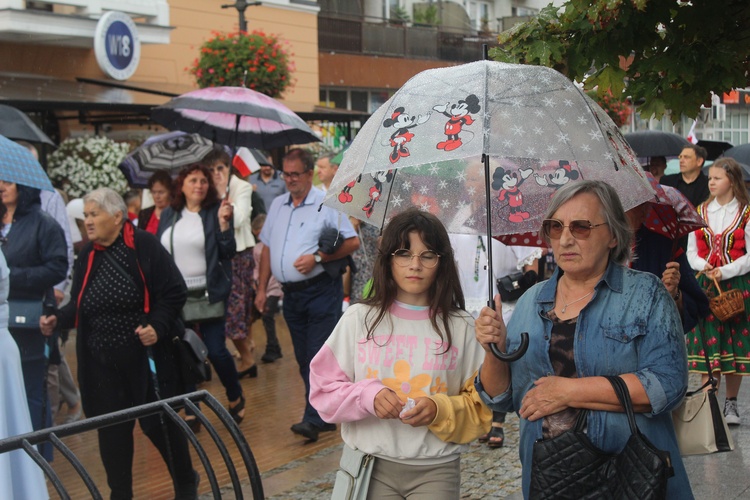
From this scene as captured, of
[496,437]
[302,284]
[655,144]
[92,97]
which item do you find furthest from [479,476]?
[92,97]

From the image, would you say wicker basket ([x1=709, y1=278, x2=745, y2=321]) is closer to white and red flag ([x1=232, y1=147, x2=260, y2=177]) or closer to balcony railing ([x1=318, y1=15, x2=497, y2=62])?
white and red flag ([x1=232, y1=147, x2=260, y2=177])

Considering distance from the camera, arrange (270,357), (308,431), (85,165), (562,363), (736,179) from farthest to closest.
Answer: (85,165)
(270,357)
(736,179)
(308,431)
(562,363)

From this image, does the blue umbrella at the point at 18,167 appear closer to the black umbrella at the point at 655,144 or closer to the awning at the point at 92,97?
the awning at the point at 92,97

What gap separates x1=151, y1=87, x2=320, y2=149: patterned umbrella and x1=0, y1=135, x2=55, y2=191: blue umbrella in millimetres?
2498

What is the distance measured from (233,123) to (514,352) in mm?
6562

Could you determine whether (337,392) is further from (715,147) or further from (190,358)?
(715,147)

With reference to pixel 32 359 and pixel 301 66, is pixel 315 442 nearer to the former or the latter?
pixel 32 359

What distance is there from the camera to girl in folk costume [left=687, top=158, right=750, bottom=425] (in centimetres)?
850

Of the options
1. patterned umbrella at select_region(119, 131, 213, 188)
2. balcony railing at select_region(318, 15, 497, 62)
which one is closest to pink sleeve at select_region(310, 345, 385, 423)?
patterned umbrella at select_region(119, 131, 213, 188)

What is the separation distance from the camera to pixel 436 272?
4418 millimetres

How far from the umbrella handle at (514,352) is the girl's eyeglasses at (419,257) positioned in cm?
72

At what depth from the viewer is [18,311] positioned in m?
7.16

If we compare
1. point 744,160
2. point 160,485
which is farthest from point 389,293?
point 744,160

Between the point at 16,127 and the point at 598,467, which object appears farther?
the point at 16,127
